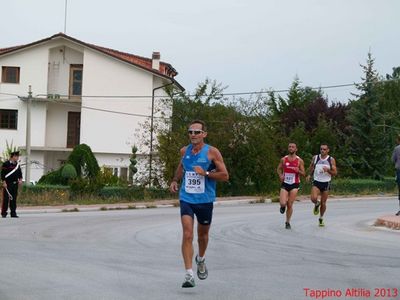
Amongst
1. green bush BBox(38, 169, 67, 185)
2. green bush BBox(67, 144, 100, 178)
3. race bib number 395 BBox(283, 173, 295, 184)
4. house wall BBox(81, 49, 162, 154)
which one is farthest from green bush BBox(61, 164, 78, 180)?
race bib number 395 BBox(283, 173, 295, 184)

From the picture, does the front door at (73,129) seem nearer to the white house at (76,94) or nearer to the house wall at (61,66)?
the white house at (76,94)

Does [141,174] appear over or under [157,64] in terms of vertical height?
under

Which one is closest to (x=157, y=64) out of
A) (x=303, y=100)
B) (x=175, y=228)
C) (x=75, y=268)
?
(x=303, y=100)

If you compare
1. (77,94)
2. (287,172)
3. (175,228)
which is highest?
(77,94)

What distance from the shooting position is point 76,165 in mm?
36219

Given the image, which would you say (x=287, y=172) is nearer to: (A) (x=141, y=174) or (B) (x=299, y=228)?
(B) (x=299, y=228)

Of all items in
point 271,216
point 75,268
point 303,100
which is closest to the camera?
point 75,268

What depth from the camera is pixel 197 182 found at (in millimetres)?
9352

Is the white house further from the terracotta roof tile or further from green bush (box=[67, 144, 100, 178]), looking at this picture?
green bush (box=[67, 144, 100, 178])

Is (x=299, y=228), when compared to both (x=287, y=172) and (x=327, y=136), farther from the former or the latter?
(x=327, y=136)

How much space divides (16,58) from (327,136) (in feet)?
69.8

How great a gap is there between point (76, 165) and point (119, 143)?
606 inches

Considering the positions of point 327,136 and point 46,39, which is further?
point 46,39

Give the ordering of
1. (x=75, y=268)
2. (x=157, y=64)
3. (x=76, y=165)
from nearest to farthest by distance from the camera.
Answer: (x=75, y=268), (x=76, y=165), (x=157, y=64)
